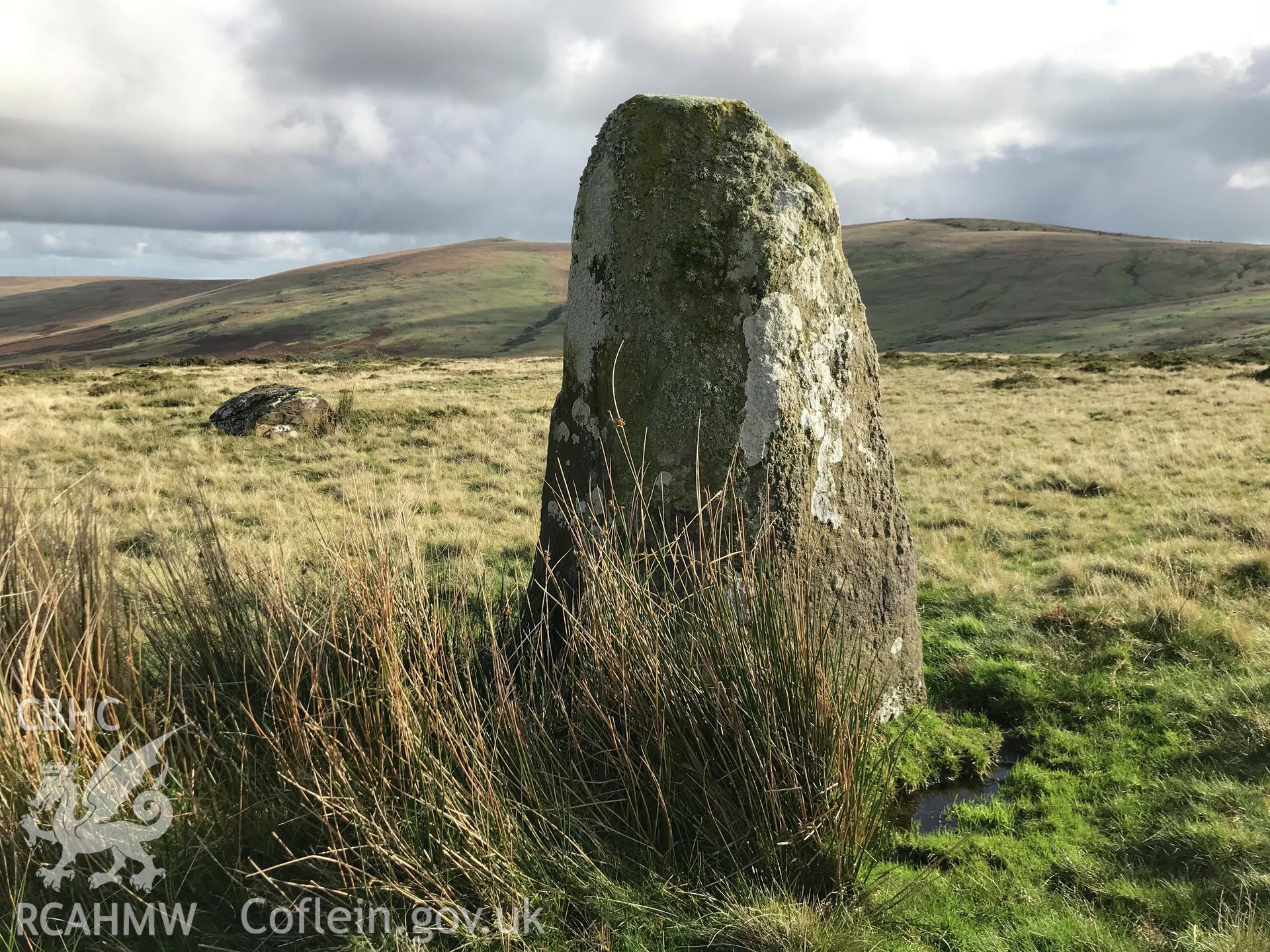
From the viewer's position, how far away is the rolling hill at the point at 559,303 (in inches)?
2638

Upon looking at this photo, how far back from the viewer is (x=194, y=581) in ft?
10.7

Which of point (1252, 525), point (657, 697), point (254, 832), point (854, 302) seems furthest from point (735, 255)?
point (1252, 525)

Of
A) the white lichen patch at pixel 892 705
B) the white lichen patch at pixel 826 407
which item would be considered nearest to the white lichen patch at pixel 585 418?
the white lichen patch at pixel 826 407

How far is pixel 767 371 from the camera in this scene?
389 cm

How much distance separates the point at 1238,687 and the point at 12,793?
228 inches

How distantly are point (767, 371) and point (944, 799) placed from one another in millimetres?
2290

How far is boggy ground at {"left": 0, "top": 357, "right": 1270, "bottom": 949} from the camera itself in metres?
2.93

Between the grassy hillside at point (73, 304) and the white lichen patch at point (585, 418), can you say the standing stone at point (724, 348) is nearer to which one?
the white lichen patch at point (585, 418)

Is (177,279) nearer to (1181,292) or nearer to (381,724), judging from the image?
(1181,292)

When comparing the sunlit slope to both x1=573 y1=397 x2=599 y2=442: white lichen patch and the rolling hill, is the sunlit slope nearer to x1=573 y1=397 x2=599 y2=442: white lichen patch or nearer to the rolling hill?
the rolling hill

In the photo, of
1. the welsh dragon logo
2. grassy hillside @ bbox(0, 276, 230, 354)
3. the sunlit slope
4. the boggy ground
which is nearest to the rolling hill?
the sunlit slope

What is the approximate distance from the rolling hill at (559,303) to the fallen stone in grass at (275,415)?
147 feet

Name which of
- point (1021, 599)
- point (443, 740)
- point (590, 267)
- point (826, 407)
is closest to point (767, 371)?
point (826, 407)

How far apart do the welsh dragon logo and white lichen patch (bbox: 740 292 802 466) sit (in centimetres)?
264
